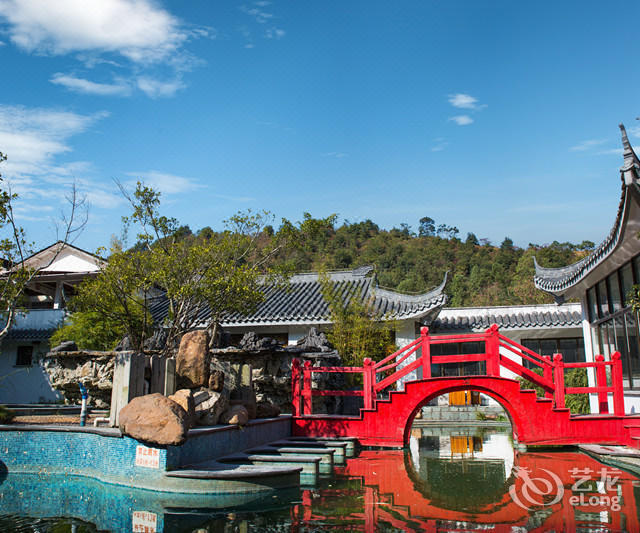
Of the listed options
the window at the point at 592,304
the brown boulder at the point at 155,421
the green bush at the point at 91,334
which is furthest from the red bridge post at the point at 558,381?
the green bush at the point at 91,334

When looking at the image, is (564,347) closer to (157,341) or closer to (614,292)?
(614,292)

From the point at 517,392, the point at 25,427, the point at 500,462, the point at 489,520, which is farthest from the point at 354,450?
the point at 25,427

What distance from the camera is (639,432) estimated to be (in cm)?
861

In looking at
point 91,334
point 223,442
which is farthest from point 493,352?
point 91,334

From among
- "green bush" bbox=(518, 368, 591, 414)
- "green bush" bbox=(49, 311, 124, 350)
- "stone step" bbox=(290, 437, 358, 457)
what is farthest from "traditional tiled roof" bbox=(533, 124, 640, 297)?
"green bush" bbox=(49, 311, 124, 350)

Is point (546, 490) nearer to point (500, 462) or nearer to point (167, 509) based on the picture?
point (500, 462)

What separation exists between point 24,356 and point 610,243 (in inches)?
691

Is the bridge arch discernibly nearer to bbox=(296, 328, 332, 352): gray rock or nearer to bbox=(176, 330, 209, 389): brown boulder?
bbox=(296, 328, 332, 352): gray rock

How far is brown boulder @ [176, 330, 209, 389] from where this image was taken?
7.61 metres

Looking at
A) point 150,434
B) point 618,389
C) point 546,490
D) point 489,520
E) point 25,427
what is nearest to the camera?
point 489,520

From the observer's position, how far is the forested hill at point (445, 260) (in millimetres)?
33562

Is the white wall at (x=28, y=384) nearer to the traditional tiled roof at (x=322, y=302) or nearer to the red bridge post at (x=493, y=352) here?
the traditional tiled roof at (x=322, y=302)

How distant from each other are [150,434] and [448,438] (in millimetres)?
8386
